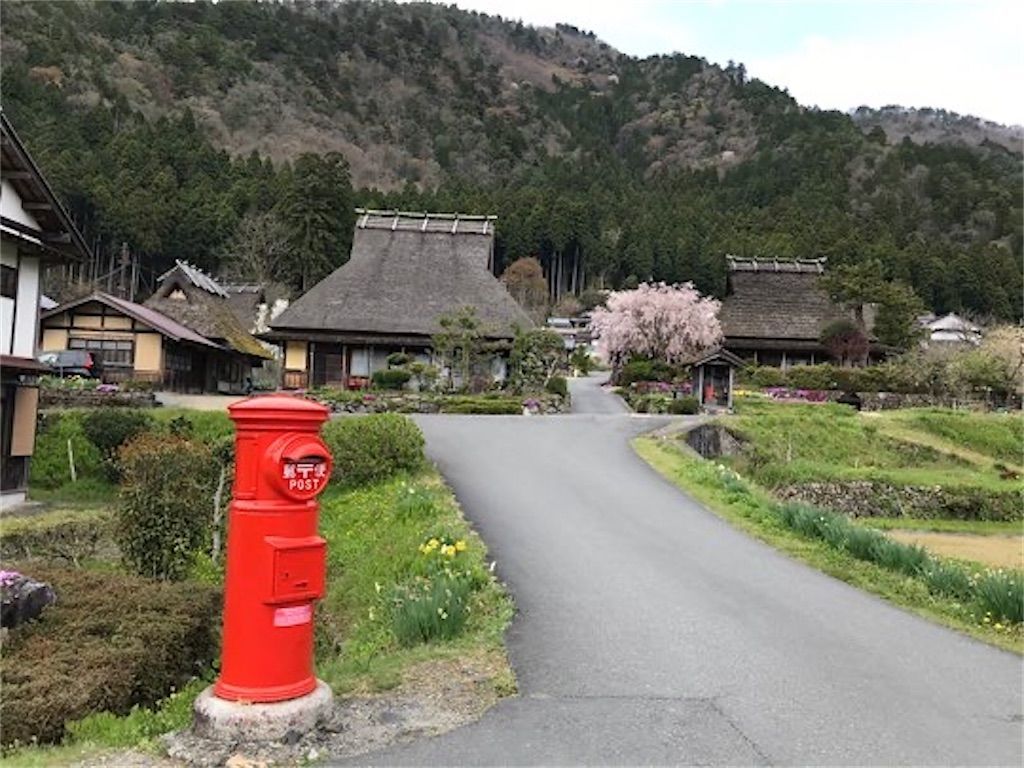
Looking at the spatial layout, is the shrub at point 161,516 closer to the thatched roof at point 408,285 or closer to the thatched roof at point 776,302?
the thatched roof at point 408,285

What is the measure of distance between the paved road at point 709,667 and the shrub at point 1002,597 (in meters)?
0.64

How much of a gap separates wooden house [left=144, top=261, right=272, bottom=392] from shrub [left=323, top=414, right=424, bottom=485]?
19785 mm

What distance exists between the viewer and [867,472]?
69.8 ft

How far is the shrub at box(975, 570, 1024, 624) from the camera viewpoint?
6.97 m

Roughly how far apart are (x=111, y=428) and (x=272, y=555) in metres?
15.7

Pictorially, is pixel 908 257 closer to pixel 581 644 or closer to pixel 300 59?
pixel 581 644

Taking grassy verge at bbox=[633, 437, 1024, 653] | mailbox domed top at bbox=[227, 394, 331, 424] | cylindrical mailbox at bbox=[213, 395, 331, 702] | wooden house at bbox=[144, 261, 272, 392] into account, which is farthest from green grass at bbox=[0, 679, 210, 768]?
wooden house at bbox=[144, 261, 272, 392]

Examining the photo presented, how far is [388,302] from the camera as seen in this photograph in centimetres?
3431

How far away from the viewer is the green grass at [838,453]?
68.9 feet

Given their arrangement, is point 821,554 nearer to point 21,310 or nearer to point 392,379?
point 21,310

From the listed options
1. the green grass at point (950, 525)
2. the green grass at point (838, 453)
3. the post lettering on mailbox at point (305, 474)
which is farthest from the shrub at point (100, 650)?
the green grass at point (838, 453)

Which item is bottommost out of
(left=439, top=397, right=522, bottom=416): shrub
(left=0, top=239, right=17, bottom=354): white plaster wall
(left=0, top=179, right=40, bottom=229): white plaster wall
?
(left=439, top=397, right=522, bottom=416): shrub

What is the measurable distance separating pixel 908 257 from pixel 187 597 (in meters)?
65.6

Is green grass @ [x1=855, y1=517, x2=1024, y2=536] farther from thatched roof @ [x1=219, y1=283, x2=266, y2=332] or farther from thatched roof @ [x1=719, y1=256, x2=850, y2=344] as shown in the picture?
thatched roof @ [x1=219, y1=283, x2=266, y2=332]
